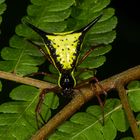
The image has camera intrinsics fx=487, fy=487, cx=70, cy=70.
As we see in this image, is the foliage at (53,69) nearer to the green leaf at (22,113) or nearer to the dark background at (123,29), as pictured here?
the green leaf at (22,113)

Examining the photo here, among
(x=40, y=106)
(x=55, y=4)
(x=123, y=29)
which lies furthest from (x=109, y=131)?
(x=123, y=29)

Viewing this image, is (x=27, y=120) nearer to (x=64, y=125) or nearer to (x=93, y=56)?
(x=64, y=125)

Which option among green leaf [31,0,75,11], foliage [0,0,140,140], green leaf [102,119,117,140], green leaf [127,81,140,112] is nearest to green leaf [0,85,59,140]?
foliage [0,0,140,140]

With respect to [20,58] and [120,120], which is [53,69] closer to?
[20,58]

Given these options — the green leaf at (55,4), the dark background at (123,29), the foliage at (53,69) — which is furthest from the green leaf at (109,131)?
the dark background at (123,29)

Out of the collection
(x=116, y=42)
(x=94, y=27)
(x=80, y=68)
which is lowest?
(x=116, y=42)

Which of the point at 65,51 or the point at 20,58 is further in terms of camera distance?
the point at 65,51

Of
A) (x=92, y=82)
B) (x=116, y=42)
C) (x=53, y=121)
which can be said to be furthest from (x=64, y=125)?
(x=116, y=42)
